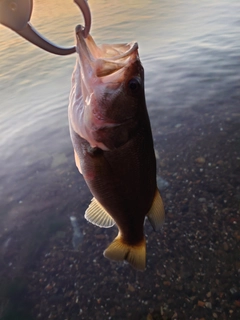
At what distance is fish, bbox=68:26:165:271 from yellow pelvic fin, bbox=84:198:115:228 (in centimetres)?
24

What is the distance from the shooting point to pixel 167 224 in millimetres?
3850

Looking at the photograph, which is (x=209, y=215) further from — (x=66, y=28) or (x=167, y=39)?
(x=66, y=28)

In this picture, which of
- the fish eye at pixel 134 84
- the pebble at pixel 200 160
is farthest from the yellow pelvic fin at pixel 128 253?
the pebble at pixel 200 160

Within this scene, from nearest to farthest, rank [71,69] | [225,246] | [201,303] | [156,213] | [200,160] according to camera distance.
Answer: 1. [156,213]
2. [201,303]
3. [225,246]
4. [200,160]
5. [71,69]

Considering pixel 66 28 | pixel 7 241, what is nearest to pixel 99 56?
pixel 7 241

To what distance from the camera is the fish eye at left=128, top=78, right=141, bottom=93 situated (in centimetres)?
169

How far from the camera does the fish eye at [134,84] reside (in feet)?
5.54

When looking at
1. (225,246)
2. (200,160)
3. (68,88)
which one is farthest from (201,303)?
(68,88)

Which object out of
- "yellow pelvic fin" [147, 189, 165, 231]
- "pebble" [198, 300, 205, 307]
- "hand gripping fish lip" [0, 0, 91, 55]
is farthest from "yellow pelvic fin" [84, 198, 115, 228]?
"pebble" [198, 300, 205, 307]

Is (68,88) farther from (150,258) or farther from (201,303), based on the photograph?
(201,303)

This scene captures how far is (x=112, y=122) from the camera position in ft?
5.70

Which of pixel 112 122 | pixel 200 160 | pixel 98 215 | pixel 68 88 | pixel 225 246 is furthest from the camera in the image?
pixel 68 88

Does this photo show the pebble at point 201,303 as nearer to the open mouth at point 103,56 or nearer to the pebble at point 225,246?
the pebble at point 225,246

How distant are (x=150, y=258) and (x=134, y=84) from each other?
7.64 ft
